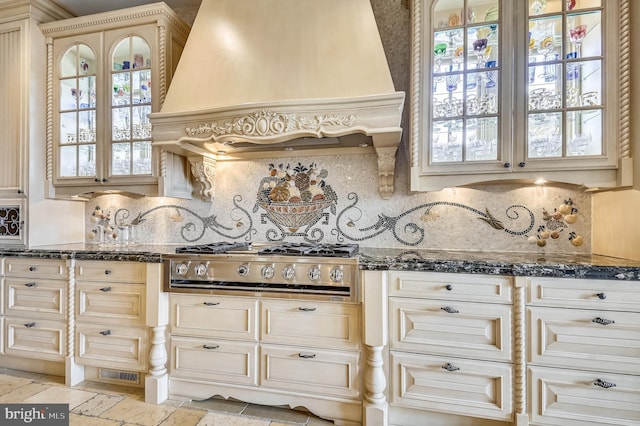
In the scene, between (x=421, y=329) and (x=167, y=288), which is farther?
(x=167, y=288)

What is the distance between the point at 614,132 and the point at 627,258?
68 centimetres

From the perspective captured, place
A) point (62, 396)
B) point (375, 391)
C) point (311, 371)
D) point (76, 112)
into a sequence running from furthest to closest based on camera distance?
point (76, 112)
point (62, 396)
point (311, 371)
point (375, 391)

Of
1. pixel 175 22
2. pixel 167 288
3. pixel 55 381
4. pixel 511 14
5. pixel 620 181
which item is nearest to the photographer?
pixel 620 181

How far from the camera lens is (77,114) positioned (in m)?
2.57

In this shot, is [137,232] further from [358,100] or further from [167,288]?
[358,100]

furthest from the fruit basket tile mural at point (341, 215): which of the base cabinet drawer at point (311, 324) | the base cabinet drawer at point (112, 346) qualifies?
the base cabinet drawer at point (112, 346)

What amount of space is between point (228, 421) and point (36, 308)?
64.3 inches

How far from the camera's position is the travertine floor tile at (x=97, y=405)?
1.91 metres

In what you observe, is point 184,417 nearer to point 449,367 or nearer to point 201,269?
point 201,269

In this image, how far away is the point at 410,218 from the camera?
90.9 inches

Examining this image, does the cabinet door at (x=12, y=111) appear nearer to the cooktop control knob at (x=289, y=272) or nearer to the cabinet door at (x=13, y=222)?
the cabinet door at (x=13, y=222)

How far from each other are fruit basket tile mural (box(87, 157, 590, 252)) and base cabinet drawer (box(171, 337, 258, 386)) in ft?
2.84

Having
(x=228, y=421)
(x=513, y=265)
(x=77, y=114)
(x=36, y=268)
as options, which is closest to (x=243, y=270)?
(x=228, y=421)

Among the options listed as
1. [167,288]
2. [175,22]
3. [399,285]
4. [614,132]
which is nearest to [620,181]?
[614,132]
